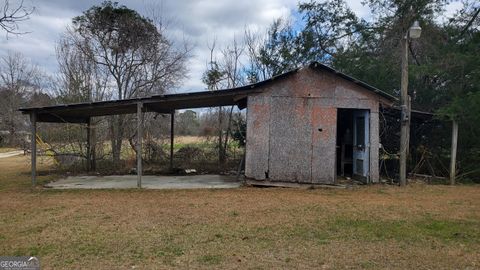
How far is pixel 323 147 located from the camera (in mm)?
11055

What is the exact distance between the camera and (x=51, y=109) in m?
11.4

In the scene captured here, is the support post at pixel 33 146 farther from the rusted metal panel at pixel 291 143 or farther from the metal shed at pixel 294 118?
the rusted metal panel at pixel 291 143

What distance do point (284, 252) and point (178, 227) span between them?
2.02 meters

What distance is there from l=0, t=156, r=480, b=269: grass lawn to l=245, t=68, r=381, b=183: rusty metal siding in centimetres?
130

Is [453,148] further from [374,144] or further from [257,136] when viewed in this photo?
[257,136]

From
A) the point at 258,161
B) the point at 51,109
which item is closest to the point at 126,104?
the point at 51,109

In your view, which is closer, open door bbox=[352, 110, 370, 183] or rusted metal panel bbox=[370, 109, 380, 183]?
rusted metal panel bbox=[370, 109, 380, 183]

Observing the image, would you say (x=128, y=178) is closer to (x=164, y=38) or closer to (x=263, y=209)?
(x=263, y=209)

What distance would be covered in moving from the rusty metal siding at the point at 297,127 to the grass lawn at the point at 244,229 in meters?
1.30

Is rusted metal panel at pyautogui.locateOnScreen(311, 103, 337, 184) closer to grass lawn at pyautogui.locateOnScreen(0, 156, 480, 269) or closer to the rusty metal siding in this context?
the rusty metal siding

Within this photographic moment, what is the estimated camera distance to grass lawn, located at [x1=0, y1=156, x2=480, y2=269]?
15.4 ft

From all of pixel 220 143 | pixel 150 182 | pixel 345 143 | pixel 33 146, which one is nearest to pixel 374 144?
pixel 345 143

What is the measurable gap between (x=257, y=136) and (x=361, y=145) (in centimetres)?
343

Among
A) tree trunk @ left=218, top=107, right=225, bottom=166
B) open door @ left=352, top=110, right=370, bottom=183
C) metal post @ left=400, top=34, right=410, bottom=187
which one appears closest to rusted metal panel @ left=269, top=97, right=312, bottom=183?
open door @ left=352, top=110, right=370, bottom=183
